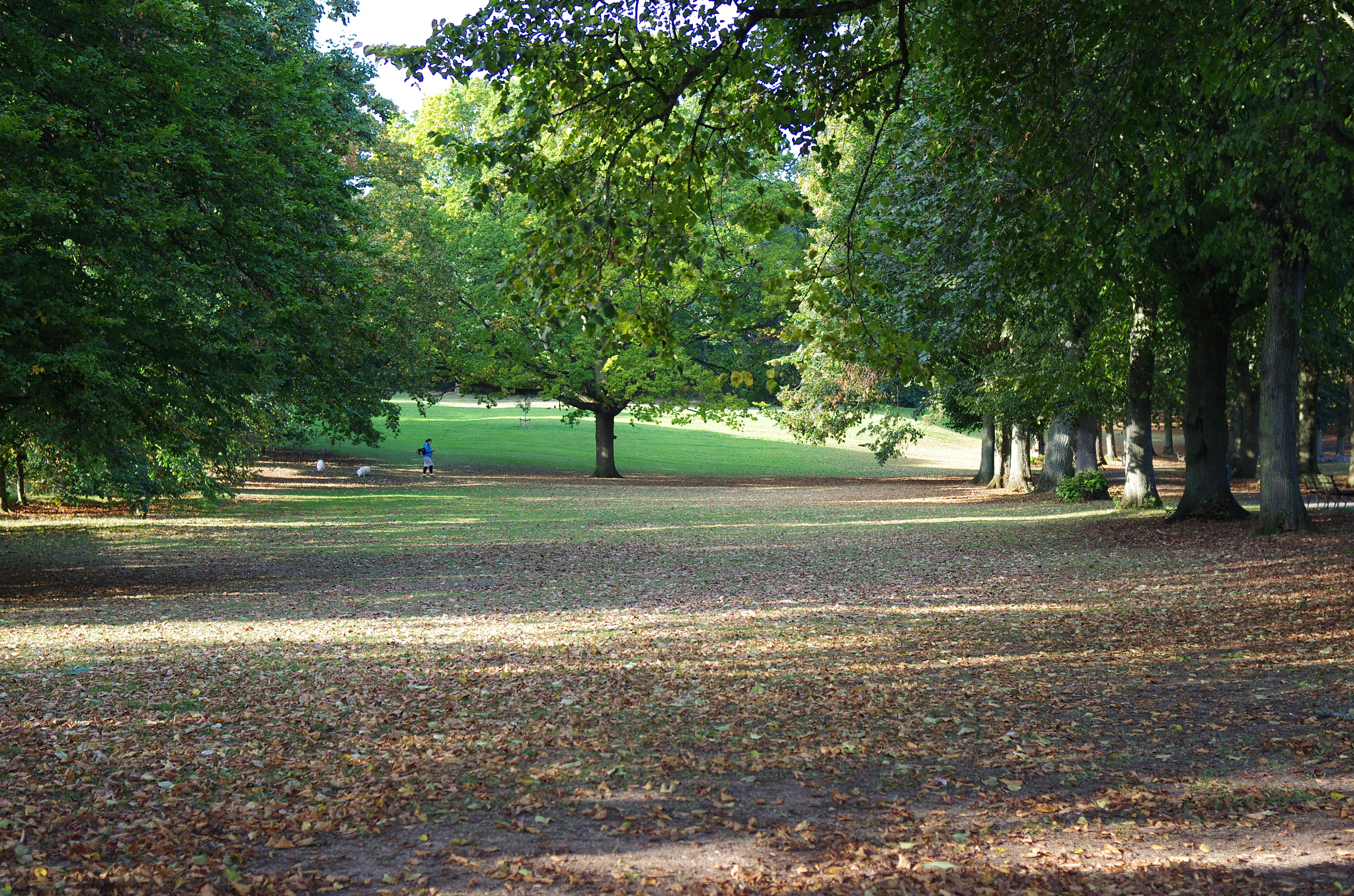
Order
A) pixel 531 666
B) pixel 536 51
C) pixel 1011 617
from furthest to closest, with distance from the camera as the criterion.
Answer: pixel 1011 617 → pixel 531 666 → pixel 536 51

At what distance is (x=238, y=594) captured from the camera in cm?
1330

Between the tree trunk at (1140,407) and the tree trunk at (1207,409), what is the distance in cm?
81

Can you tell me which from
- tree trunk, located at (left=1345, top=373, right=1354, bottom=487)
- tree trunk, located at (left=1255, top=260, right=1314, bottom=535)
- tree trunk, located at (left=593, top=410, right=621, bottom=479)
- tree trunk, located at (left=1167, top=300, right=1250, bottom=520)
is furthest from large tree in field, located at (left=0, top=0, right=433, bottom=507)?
tree trunk, located at (left=593, top=410, right=621, bottom=479)

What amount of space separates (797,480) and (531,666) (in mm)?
33371

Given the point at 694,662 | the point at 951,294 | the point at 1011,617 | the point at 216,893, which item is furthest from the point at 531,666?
the point at 951,294

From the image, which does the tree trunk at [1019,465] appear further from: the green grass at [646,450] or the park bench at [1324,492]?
the green grass at [646,450]

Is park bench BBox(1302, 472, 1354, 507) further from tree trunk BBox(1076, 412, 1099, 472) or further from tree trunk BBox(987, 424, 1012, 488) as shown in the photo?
tree trunk BBox(987, 424, 1012, 488)

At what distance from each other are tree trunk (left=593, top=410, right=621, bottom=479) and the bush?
64.0 ft

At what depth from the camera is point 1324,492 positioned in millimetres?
19625

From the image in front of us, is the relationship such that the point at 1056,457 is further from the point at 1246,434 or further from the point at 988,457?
the point at 1246,434

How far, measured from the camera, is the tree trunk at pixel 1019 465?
3019 cm

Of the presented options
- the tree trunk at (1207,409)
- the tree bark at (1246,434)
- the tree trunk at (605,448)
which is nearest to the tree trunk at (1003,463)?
the tree bark at (1246,434)

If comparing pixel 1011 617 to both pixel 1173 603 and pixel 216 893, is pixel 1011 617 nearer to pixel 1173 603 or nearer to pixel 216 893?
pixel 1173 603

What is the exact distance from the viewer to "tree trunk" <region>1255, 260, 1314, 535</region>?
14.9 meters
